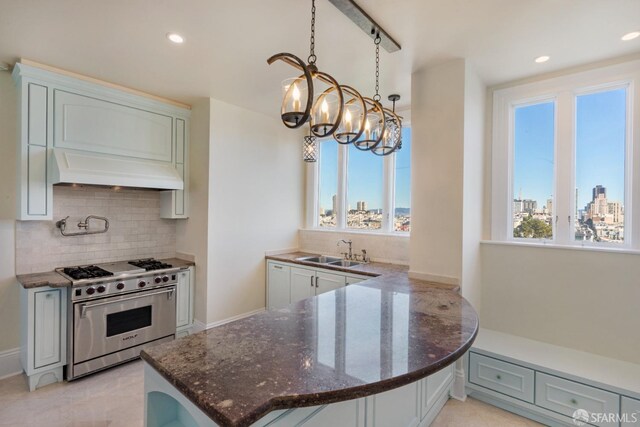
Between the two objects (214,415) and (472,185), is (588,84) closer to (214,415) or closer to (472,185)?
(472,185)

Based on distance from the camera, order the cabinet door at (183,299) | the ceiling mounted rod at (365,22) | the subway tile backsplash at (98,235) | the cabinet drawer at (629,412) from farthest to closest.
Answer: the cabinet door at (183,299) < the subway tile backsplash at (98,235) < the cabinet drawer at (629,412) < the ceiling mounted rod at (365,22)

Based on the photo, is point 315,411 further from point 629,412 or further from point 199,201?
point 199,201

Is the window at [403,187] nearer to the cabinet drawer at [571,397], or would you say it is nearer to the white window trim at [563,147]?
the white window trim at [563,147]

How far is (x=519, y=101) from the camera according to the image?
2744mm

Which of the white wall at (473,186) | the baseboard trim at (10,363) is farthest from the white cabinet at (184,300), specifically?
the white wall at (473,186)

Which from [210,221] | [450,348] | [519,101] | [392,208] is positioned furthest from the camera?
[392,208]

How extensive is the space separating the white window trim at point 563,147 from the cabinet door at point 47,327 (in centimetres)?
396

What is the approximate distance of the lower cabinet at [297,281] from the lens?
10.6ft

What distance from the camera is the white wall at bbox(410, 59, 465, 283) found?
2.39 m

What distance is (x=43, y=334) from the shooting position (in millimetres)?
2539

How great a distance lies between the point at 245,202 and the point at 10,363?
261cm

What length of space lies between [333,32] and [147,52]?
1.50 meters

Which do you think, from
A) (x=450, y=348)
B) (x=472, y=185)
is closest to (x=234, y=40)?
(x=472, y=185)

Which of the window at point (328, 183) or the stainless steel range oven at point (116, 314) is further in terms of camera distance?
the window at point (328, 183)
